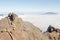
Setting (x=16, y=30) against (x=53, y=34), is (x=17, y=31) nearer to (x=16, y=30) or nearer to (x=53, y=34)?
(x=16, y=30)

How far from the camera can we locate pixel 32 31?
119ft

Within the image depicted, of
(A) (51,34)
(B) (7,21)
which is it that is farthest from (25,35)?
(A) (51,34)

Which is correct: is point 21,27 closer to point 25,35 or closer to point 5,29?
point 25,35

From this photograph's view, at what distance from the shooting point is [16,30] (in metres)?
33.2

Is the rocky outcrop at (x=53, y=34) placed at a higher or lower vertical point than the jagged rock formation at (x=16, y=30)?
lower

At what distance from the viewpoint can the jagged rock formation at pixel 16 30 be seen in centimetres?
3120

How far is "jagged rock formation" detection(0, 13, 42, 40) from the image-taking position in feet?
102

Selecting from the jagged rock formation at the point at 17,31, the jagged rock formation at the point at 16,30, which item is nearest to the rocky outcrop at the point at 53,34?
the jagged rock formation at the point at 17,31

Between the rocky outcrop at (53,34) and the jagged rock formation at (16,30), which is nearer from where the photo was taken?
the jagged rock formation at (16,30)

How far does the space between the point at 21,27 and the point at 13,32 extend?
3.65 m

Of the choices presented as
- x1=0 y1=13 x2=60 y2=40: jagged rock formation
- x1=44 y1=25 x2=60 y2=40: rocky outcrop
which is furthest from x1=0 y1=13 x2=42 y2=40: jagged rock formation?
x1=44 y1=25 x2=60 y2=40: rocky outcrop

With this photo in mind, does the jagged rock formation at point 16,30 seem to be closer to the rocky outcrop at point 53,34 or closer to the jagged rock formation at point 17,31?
the jagged rock formation at point 17,31

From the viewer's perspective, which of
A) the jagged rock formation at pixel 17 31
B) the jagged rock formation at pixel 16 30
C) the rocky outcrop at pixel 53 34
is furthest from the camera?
the rocky outcrop at pixel 53 34

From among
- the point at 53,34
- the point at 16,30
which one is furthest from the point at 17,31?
the point at 53,34
